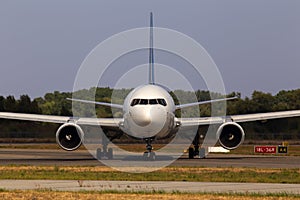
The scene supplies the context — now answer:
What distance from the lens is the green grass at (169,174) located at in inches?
989

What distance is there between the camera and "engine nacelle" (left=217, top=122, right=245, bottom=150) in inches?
1609

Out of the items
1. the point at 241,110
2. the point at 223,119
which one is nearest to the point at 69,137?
the point at 223,119

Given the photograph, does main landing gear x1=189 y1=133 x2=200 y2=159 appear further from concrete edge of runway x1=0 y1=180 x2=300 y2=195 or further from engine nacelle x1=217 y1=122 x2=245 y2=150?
concrete edge of runway x1=0 y1=180 x2=300 y2=195

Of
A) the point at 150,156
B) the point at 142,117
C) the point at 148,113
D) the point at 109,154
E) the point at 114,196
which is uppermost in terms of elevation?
the point at 148,113

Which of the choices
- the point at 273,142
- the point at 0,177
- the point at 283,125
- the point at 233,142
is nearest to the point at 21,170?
Result: the point at 0,177

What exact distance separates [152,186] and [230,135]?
19.6m

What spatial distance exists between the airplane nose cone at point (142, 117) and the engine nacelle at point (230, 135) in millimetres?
5384

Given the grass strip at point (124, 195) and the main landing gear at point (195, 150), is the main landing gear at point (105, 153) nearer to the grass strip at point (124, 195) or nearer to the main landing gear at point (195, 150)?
the main landing gear at point (195, 150)

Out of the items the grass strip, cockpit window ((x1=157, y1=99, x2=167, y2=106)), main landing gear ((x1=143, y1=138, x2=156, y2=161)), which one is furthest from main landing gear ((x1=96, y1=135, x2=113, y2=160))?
the grass strip

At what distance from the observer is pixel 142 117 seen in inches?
1459

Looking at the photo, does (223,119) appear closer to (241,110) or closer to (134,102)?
(134,102)

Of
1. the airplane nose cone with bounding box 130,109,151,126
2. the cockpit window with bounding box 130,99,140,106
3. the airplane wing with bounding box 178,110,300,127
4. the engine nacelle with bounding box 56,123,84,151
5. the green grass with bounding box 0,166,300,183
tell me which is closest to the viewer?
the green grass with bounding box 0,166,300,183

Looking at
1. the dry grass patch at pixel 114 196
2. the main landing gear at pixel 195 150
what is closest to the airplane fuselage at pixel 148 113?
the main landing gear at pixel 195 150

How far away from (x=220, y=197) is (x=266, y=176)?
8.21 meters
